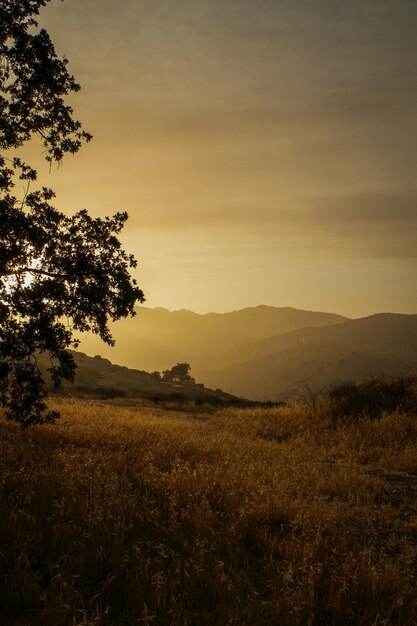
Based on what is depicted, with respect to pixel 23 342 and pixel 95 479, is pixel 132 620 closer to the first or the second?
pixel 95 479

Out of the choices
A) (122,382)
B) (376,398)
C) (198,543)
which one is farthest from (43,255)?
(122,382)

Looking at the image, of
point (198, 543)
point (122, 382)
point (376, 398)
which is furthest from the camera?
point (122, 382)

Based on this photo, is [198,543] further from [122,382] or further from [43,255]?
[122,382]

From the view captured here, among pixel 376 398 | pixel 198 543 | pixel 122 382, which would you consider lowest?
pixel 122 382

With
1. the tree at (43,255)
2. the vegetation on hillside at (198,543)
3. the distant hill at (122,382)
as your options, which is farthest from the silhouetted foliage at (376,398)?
the distant hill at (122,382)

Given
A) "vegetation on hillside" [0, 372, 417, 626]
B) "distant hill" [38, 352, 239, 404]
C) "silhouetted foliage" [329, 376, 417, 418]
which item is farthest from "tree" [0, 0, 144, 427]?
"distant hill" [38, 352, 239, 404]

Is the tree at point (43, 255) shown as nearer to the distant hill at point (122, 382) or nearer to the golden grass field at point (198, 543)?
the golden grass field at point (198, 543)

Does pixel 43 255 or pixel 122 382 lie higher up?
pixel 43 255

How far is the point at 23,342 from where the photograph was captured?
7219mm

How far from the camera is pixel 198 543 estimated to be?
11.6 feet

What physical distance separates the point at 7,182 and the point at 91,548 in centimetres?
539

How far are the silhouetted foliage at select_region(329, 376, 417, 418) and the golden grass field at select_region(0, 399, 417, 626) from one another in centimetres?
565

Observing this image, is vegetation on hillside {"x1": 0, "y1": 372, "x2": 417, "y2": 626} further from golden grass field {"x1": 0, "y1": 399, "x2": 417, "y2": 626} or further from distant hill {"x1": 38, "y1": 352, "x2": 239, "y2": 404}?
distant hill {"x1": 38, "y1": 352, "x2": 239, "y2": 404}

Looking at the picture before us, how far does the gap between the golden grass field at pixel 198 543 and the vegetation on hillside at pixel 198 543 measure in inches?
0.5
